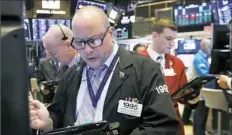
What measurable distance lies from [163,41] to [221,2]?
4.29 meters

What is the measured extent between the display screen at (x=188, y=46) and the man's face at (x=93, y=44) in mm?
9488

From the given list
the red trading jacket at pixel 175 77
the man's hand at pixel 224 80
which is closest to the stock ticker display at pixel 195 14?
the man's hand at pixel 224 80

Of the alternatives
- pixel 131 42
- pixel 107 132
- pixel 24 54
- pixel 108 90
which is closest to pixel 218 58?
pixel 108 90

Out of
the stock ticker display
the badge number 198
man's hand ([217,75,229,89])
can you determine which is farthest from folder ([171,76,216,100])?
the stock ticker display

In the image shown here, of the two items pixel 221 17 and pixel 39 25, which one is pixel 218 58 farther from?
pixel 39 25

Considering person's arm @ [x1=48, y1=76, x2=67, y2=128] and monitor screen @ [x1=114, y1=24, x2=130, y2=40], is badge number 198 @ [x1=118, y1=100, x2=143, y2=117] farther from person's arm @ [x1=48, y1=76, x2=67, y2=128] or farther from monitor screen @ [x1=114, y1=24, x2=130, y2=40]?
monitor screen @ [x1=114, y1=24, x2=130, y2=40]

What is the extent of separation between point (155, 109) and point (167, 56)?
2121 millimetres

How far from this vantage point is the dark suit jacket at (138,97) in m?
1.96

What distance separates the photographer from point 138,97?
2068 millimetres

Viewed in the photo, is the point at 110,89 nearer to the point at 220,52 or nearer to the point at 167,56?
the point at 167,56

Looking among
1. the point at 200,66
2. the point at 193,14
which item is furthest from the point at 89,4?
the point at 193,14

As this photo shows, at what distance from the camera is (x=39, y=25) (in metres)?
9.02

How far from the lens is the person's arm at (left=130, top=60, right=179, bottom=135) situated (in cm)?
195

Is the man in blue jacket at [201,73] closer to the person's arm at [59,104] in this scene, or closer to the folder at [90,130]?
the person's arm at [59,104]
